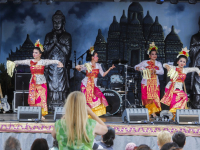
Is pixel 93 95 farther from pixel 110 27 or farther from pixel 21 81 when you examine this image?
pixel 110 27

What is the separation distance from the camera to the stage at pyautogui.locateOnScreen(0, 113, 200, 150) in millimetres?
5746

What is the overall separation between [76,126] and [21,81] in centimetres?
680

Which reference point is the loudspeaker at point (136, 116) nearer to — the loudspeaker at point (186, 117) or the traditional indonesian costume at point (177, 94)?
the loudspeaker at point (186, 117)

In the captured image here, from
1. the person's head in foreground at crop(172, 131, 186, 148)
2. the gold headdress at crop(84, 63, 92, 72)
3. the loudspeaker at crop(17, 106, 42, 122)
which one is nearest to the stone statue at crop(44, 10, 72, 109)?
the gold headdress at crop(84, 63, 92, 72)

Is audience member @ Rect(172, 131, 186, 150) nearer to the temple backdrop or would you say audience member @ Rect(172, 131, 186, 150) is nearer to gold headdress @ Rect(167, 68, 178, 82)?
gold headdress @ Rect(167, 68, 178, 82)

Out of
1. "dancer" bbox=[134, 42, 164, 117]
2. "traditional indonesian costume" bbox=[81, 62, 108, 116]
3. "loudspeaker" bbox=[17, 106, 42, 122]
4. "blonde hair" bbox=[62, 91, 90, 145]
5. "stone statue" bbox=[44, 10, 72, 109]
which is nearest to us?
"blonde hair" bbox=[62, 91, 90, 145]

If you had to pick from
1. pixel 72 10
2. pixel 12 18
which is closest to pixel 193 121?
pixel 72 10

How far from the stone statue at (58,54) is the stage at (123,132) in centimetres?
334

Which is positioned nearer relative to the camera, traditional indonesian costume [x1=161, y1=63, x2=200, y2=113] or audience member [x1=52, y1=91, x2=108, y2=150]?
audience member [x1=52, y1=91, x2=108, y2=150]

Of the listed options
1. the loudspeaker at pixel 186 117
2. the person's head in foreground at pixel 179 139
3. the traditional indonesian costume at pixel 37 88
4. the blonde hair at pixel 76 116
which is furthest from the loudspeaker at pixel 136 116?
the blonde hair at pixel 76 116

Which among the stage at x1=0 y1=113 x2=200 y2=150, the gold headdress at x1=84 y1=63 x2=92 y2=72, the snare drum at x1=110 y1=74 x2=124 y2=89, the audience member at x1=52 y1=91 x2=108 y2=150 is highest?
the gold headdress at x1=84 y1=63 x2=92 y2=72

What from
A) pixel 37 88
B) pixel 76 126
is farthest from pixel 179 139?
pixel 37 88

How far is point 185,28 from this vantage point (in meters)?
9.53

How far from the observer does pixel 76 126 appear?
8.63 feet
